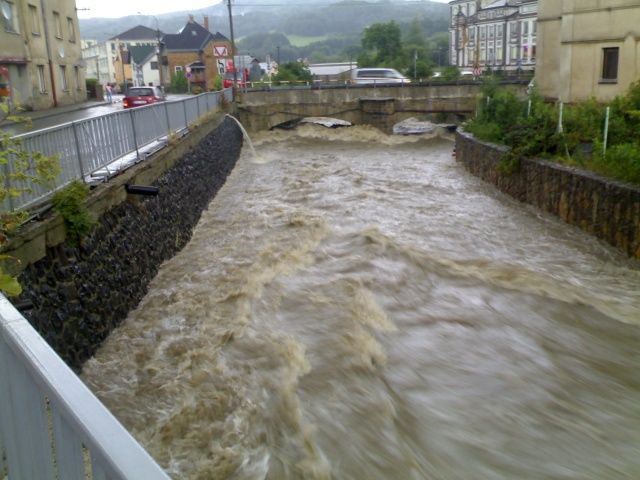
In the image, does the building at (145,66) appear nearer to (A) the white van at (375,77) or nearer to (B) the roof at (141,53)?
(B) the roof at (141,53)

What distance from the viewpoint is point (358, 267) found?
1173cm

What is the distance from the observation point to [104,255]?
8805mm

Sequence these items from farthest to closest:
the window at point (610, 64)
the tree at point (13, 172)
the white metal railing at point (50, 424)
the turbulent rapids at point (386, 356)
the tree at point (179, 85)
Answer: the tree at point (179, 85) → the window at point (610, 64) → the turbulent rapids at point (386, 356) → the tree at point (13, 172) → the white metal railing at point (50, 424)

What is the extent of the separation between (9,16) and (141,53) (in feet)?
239

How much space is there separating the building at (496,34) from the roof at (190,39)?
113ft

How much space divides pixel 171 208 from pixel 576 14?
18.4 m

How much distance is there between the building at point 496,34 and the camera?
7769 cm

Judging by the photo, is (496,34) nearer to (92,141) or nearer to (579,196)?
(579,196)

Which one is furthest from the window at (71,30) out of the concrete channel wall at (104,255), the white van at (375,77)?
the concrete channel wall at (104,255)

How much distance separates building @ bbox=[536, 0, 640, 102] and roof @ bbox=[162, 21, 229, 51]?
242 feet

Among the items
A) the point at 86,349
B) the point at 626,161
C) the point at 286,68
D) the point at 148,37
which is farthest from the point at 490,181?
the point at 148,37

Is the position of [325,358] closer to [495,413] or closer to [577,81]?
[495,413]

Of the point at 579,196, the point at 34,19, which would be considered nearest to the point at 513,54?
the point at 34,19

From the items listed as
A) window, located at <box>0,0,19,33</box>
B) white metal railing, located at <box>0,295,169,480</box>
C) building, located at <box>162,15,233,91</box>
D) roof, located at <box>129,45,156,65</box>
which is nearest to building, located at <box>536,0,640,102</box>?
white metal railing, located at <box>0,295,169,480</box>
